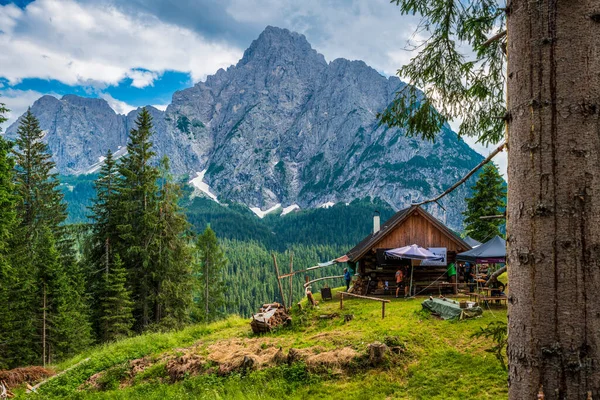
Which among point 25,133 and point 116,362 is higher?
point 25,133

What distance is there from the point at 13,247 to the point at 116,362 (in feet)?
53.8

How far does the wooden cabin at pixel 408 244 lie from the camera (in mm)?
23859

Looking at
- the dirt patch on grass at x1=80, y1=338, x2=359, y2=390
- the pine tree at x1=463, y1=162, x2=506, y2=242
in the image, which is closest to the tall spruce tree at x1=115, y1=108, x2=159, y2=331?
the dirt patch on grass at x1=80, y1=338, x2=359, y2=390

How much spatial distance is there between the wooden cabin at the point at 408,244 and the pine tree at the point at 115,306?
1620 cm

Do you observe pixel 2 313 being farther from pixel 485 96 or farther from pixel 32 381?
pixel 485 96

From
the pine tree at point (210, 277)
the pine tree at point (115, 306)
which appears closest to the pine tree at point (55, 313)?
the pine tree at point (115, 306)

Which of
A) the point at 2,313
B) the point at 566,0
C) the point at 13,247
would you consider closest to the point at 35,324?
the point at 2,313

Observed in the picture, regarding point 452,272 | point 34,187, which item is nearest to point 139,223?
point 34,187

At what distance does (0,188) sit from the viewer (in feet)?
53.3

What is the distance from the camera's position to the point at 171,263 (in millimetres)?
27641

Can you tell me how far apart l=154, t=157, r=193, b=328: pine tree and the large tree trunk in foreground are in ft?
91.2

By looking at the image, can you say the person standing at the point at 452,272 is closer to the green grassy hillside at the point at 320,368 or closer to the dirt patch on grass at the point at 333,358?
the green grassy hillside at the point at 320,368

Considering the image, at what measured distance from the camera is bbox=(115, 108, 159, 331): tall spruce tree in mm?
27203

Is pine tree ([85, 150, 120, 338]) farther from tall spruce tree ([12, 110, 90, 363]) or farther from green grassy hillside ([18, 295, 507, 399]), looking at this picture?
green grassy hillside ([18, 295, 507, 399])
